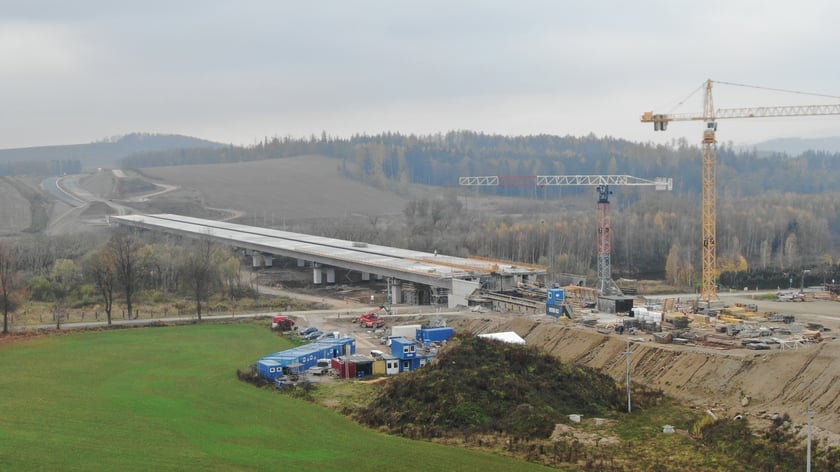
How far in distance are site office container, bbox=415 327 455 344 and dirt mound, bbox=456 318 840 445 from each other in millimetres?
5389

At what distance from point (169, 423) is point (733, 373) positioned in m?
19.6

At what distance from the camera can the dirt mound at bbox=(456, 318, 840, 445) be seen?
1062 inches

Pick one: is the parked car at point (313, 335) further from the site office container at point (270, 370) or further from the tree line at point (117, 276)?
the tree line at point (117, 276)

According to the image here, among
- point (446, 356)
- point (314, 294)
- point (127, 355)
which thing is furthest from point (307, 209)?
point (446, 356)

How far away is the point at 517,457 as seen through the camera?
75.9ft

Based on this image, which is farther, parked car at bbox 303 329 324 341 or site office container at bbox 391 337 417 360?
parked car at bbox 303 329 324 341

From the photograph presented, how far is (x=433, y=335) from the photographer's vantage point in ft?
133

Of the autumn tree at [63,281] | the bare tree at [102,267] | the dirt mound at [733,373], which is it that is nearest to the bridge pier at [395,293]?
the bare tree at [102,267]

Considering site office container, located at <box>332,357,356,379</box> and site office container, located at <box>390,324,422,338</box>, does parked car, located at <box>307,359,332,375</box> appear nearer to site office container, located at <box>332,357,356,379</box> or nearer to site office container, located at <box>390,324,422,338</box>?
site office container, located at <box>332,357,356,379</box>

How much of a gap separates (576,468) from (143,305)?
3965 centimetres

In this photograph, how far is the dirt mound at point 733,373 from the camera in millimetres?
26984

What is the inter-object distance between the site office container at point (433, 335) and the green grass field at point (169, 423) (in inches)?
305

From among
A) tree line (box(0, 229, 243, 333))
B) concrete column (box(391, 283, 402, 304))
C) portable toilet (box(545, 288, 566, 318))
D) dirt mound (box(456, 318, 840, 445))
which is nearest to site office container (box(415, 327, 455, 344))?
dirt mound (box(456, 318, 840, 445))

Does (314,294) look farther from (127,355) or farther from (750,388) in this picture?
(750,388)
